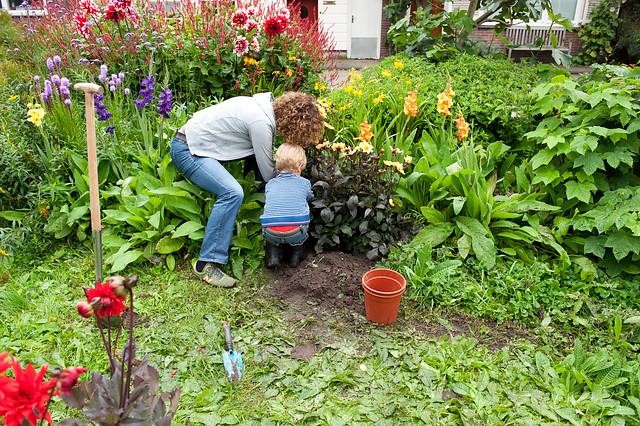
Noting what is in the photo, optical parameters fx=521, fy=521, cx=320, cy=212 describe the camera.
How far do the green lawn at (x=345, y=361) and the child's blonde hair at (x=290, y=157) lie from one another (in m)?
0.83

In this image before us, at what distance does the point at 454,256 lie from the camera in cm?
359

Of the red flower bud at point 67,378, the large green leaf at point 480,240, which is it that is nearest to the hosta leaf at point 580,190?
the large green leaf at point 480,240

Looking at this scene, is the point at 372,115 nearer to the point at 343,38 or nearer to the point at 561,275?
the point at 561,275

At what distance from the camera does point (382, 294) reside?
116 inches

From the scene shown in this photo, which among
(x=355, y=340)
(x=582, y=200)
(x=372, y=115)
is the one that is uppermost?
(x=372, y=115)

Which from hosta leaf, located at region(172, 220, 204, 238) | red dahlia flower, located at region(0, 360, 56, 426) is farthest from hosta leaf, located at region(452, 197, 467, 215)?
red dahlia flower, located at region(0, 360, 56, 426)

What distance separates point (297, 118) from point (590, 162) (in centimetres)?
206

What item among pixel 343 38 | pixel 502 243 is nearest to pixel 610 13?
pixel 343 38

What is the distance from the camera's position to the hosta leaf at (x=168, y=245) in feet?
11.8

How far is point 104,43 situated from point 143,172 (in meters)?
1.78

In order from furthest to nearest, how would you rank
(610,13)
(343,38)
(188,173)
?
1. (343,38)
2. (610,13)
3. (188,173)

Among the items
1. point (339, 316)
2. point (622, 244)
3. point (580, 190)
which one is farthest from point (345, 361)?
point (580, 190)

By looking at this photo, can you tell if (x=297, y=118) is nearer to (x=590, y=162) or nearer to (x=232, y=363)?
(x=232, y=363)

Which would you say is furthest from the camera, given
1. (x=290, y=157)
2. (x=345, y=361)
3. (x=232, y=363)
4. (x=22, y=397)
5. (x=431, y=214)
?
(x=431, y=214)
